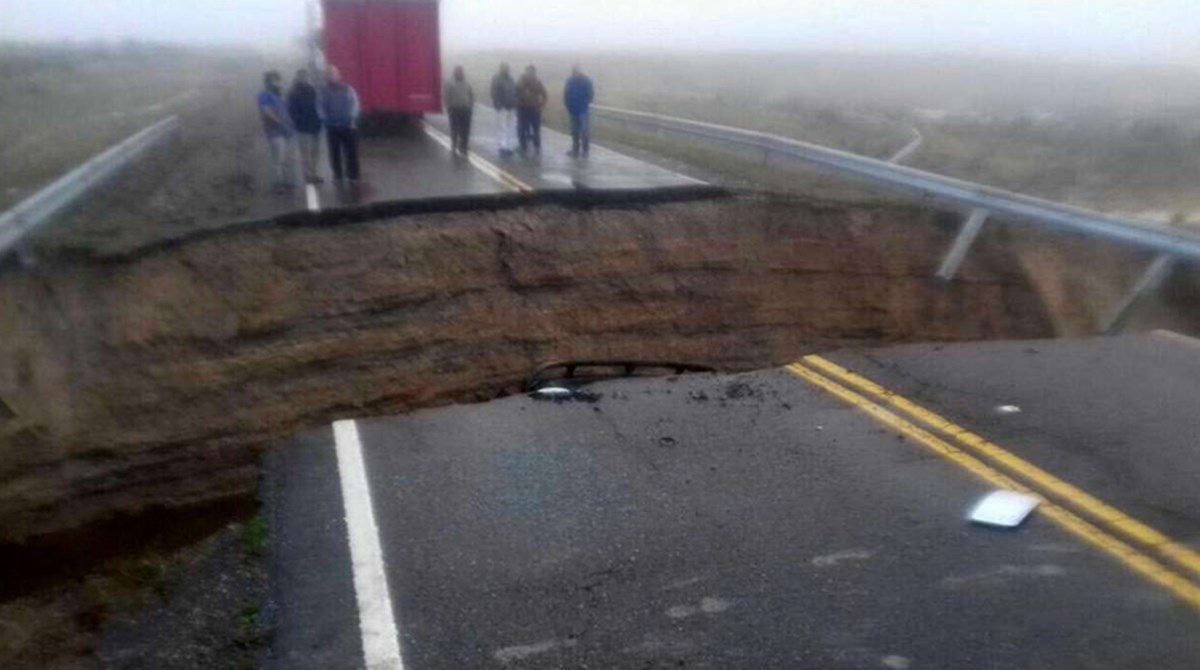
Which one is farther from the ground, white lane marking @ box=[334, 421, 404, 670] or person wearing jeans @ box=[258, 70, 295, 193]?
person wearing jeans @ box=[258, 70, 295, 193]

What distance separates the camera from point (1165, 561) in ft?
18.0

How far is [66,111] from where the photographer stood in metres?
31.4

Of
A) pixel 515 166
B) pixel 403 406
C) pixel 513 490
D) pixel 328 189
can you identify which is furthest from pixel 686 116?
pixel 513 490

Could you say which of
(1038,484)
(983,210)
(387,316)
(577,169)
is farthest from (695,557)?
(577,169)

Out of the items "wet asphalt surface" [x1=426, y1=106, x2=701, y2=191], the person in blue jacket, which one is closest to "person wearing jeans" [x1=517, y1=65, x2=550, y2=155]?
"wet asphalt surface" [x1=426, y1=106, x2=701, y2=191]

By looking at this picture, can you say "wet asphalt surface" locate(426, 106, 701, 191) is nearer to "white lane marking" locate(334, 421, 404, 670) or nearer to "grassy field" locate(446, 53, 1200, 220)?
"grassy field" locate(446, 53, 1200, 220)

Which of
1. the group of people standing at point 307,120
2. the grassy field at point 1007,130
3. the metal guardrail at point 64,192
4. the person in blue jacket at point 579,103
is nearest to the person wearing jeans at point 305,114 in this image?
the group of people standing at point 307,120

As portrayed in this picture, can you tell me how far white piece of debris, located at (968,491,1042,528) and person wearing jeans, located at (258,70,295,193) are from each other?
12.0 metres

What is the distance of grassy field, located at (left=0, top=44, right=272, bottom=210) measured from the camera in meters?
17.9

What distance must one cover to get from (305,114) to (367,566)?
11.7 meters

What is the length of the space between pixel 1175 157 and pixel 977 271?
47.5ft

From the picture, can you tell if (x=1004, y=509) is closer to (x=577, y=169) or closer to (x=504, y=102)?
(x=577, y=169)

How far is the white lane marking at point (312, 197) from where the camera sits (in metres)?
14.6

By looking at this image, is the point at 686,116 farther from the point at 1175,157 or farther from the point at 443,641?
the point at 443,641
